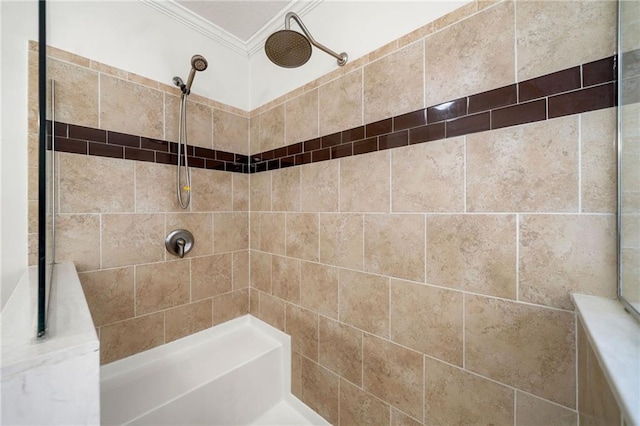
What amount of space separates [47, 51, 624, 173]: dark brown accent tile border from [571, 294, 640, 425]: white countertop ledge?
0.56m

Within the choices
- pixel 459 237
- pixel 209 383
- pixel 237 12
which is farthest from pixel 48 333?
pixel 237 12

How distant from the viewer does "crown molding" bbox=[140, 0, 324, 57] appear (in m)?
1.44

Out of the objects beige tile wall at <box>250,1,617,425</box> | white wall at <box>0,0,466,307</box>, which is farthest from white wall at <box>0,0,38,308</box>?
beige tile wall at <box>250,1,617,425</box>

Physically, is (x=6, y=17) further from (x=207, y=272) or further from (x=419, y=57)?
(x=419, y=57)

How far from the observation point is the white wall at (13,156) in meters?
1.04

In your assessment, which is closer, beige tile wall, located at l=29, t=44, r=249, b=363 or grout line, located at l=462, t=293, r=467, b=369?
grout line, located at l=462, t=293, r=467, b=369

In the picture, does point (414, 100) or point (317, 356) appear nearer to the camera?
point (414, 100)

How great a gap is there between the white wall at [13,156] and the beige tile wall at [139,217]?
0.03 meters

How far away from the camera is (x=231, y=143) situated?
1787 millimetres

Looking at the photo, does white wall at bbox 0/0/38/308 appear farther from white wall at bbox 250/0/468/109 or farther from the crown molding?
white wall at bbox 250/0/468/109

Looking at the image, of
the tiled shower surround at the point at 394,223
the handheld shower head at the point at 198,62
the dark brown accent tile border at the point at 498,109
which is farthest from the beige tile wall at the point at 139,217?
the dark brown accent tile border at the point at 498,109

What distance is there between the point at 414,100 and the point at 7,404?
1.34m

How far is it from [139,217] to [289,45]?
47.9 inches

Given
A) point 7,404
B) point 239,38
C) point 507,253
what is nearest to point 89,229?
point 7,404
